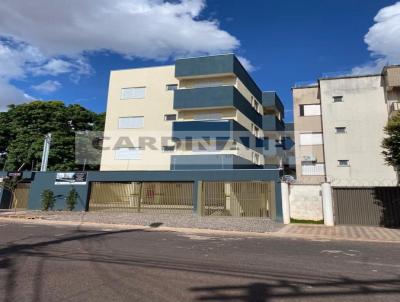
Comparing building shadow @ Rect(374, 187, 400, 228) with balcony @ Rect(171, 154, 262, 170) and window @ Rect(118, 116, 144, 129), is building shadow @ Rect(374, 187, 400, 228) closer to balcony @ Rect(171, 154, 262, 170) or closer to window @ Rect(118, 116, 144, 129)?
balcony @ Rect(171, 154, 262, 170)

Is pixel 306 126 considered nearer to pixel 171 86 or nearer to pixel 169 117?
pixel 169 117

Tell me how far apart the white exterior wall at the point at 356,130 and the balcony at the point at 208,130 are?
722cm

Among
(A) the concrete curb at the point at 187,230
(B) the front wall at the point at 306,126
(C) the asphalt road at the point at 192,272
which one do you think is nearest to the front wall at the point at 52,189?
(A) the concrete curb at the point at 187,230

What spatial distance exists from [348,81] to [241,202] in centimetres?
1459

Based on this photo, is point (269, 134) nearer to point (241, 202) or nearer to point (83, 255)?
point (241, 202)

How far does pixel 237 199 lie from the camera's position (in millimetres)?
19234

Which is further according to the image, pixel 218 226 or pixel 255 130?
pixel 255 130

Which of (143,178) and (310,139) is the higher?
(310,139)

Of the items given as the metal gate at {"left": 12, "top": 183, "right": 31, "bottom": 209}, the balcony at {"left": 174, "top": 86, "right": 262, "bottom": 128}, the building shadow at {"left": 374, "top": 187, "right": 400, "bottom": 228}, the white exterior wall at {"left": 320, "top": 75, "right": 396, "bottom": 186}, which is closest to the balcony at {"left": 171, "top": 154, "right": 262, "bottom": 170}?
the balcony at {"left": 174, "top": 86, "right": 262, "bottom": 128}

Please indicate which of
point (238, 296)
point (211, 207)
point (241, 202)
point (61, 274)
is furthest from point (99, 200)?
point (238, 296)

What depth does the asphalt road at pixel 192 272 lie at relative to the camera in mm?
5016

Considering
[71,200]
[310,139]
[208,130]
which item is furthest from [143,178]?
[310,139]

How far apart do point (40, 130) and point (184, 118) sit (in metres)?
20.5

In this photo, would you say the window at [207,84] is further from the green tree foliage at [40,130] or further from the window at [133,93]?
the green tree foliage at [40,130]
